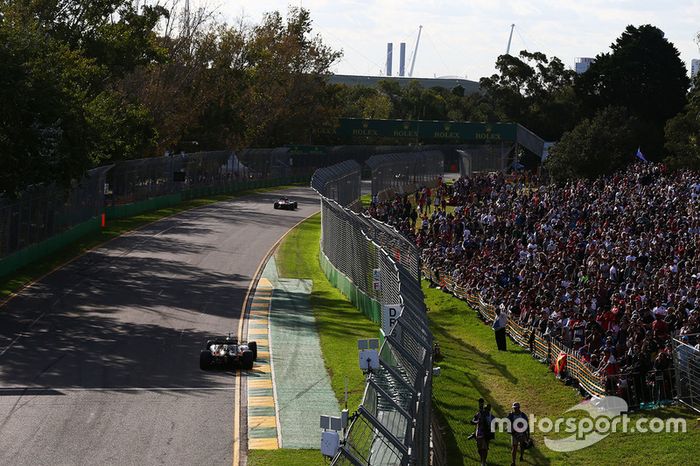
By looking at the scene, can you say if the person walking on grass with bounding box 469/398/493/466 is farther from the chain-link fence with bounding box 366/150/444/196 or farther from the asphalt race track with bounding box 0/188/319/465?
the chain-link fence with bounding box 366/150/444/196

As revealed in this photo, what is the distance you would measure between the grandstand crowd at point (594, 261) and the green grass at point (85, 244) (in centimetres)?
1340

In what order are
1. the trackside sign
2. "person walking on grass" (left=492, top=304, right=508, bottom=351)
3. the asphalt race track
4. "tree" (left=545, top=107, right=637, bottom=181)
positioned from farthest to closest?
"tree" (left=545, top=107, right=637, bottom=181) → "person walking on grass" (left=492, top=304, right=508, bottom=351) → the trackside sign → the asphalt race track

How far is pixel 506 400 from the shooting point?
27.2 metres

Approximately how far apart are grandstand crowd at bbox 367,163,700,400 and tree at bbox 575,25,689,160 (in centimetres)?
3968

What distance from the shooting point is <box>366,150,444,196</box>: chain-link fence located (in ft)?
235

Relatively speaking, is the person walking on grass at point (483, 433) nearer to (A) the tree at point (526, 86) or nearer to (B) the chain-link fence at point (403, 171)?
(B) the chain-link fence at point (403, 171)

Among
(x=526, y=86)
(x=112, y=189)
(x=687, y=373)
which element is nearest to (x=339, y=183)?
(x=112, y=189)

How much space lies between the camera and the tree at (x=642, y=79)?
101m

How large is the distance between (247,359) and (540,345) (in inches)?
333

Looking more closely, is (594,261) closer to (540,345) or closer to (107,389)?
(540,345)

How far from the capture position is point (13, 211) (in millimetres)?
40125

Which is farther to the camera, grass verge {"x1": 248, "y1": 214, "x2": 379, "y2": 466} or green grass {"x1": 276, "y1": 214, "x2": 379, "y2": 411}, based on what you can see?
green grass {"x1": 276, "y1": 214, "x2": 379, "y2": 411}

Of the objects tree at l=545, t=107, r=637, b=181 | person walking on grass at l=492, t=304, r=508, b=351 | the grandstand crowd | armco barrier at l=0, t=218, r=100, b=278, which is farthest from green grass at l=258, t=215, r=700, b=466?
tree at l=545, t=107, r=637, b=181

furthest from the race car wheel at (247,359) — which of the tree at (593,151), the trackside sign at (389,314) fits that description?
the tree at (593,151)
